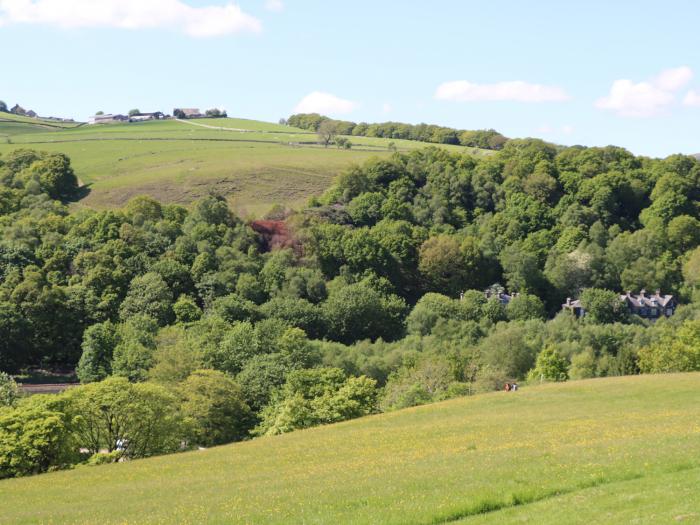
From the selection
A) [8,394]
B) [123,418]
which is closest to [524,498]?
[123,418]

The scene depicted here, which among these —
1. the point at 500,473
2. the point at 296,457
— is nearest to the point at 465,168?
the point at 296,457

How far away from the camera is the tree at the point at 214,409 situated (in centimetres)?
6775

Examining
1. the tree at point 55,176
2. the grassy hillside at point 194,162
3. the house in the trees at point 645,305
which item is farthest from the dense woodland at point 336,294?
the grassy hillside at point 194,162

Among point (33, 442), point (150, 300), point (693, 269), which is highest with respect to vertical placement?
point (693, 269)

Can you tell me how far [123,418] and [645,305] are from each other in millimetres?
81319

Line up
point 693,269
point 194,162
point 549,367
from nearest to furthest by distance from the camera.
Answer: point 549,367 → point 693,269 → point 194,162

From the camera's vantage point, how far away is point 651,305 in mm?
120375

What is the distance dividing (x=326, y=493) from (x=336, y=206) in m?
112

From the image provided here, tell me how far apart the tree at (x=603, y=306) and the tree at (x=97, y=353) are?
57.9 metres

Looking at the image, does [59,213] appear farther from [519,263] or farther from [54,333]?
A: [519,263]

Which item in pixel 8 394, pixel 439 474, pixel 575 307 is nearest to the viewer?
pixel 439 474

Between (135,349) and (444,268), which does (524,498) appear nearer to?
(135,349)

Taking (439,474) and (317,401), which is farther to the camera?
(317,401)

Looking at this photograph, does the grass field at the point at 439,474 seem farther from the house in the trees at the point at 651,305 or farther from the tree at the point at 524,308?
the house in the trees at the point at 651,305
